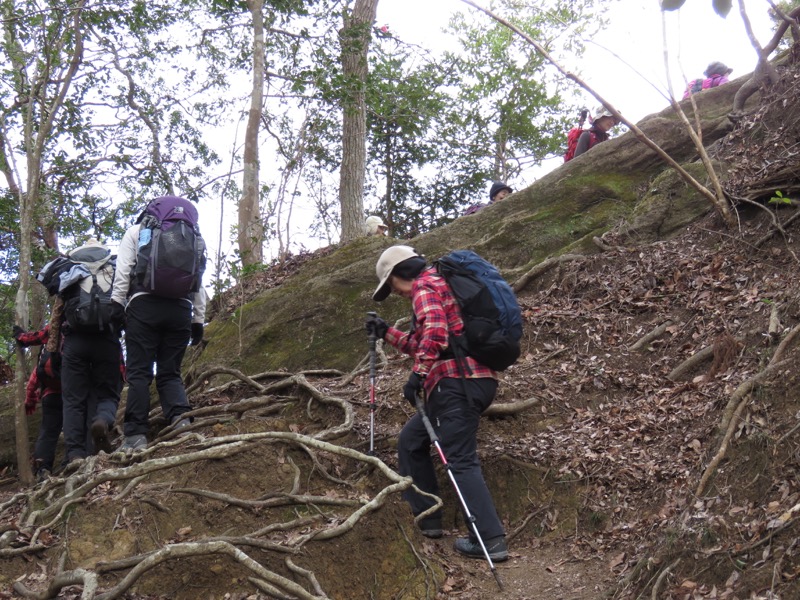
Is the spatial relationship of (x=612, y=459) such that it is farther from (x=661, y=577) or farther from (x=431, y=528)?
(x=661, y=577)

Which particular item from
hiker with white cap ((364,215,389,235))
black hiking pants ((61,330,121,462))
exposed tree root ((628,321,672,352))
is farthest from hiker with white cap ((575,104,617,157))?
black hiking pants ((61,330,121,462))

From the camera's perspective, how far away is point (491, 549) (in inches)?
197

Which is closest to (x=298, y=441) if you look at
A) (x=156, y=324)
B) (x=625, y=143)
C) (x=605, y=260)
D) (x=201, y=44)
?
(x=156, y=324)

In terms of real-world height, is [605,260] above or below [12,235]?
below

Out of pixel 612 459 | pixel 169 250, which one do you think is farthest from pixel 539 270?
pixel 169 250

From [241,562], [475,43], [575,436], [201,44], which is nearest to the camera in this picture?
[241,562]

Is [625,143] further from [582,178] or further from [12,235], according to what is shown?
[12,235]

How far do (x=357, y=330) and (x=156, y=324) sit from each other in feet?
9.57

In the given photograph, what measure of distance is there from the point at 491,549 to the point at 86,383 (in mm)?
4112

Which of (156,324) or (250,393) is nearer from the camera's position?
(156,324)

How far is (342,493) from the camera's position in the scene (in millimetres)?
5578

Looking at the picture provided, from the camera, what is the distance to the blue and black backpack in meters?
5.08

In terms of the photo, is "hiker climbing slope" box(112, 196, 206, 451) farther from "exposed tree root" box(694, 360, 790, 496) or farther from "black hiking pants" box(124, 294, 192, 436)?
"exposed tree root" box(694, 360, 790, 496)

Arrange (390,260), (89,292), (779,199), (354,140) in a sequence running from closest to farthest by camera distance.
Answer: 1. (390,260)
2. (89,292)
3. (779,199)
4. (354,140)
